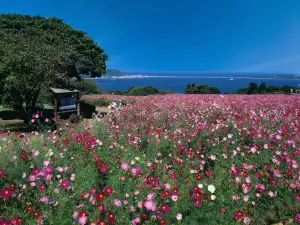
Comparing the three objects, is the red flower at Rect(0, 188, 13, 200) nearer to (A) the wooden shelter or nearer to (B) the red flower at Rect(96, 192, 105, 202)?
(B) the red flower at Rect(96, 192, 105, 202)

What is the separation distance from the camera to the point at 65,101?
16984mm

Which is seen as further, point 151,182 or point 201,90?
point 201,90

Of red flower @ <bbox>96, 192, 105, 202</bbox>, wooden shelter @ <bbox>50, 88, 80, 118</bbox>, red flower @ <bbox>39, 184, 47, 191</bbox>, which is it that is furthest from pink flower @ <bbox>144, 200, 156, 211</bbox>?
wooden shelter @ <bbox>50, 88, 80, 118</bbox>

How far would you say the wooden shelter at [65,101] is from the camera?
52.5ft

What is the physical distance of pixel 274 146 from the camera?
220 inches

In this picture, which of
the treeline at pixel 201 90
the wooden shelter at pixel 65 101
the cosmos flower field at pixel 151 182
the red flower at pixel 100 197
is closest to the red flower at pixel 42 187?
the cosmos flower field at pixel 151 182

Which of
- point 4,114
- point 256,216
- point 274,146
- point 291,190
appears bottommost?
point 4,114

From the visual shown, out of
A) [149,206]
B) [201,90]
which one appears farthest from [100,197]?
[201,90]

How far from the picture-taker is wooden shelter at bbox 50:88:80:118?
52.5 ft

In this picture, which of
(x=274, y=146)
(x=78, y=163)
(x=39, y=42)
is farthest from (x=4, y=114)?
(x=274, y=146)

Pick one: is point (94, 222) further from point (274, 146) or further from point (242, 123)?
point (242, 123)

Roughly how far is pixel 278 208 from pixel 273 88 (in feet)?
93.2

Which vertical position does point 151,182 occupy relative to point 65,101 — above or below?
above

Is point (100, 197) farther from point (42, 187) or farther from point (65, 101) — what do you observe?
point (65, 101)
